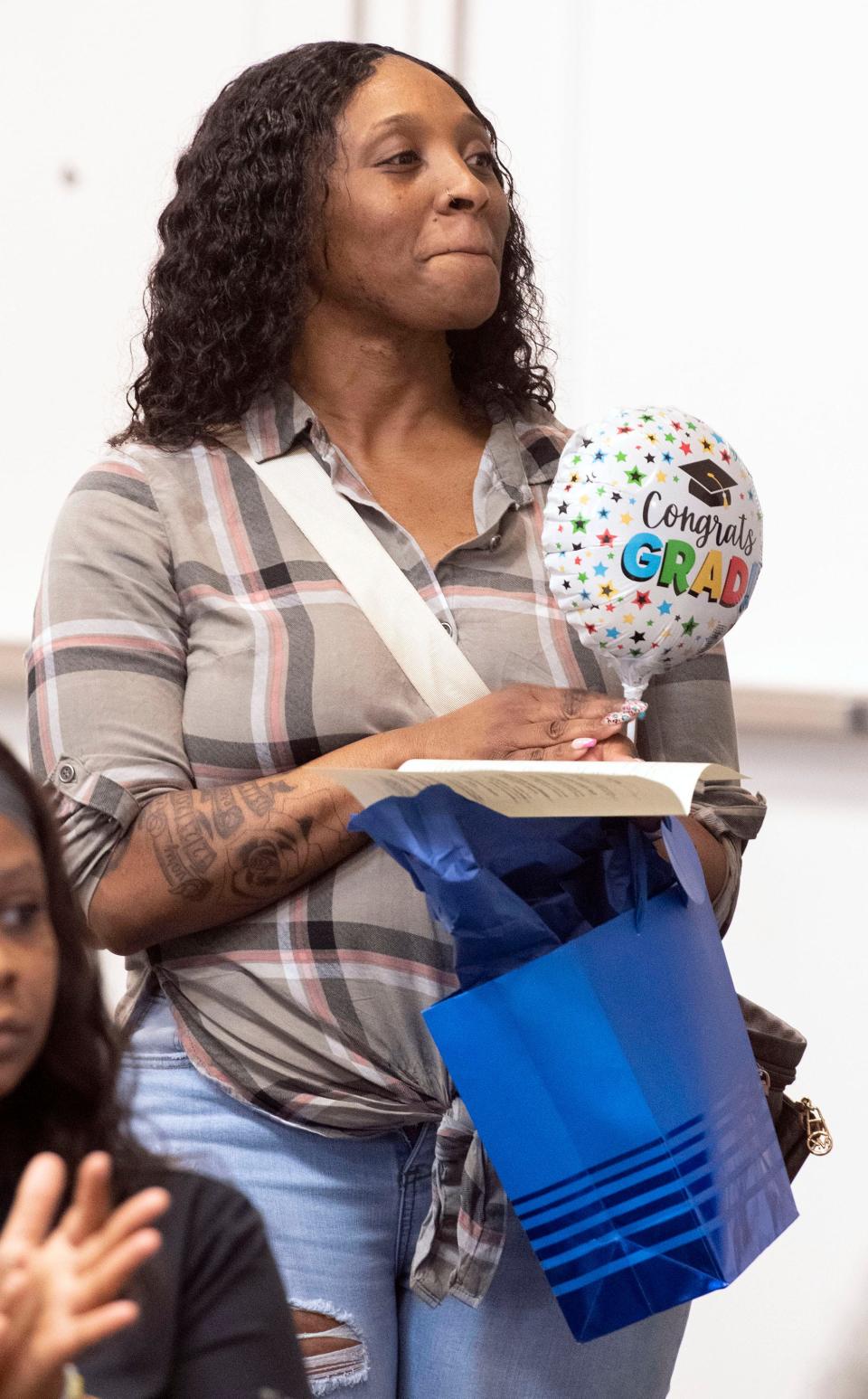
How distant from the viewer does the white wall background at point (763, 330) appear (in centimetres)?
216

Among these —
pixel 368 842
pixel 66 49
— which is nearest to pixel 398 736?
pixel 368 842

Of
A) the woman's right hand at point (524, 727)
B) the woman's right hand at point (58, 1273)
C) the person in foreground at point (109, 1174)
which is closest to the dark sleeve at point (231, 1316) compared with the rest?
the person in foreground at point (109, 1174)

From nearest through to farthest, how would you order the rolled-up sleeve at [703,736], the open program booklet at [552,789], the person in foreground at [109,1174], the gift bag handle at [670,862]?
the person in foreground at [109,1174] → the open program booklet at [552,789] → the gift bag handle at [670,862] → the rolled-up sleeve at [703,736]

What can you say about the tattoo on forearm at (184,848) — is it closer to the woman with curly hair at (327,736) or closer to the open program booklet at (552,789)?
the woman with curly hair at (327,736)

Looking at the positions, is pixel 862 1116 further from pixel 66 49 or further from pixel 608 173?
pixel 66 49

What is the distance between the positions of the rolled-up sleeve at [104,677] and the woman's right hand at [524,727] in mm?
193

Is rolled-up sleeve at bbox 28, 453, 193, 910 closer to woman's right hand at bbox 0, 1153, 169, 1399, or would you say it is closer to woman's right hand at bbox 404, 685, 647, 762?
woman's right hand at bbox 404, 685, 647, 762

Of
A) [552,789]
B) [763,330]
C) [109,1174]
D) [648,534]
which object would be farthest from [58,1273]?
[763,330]

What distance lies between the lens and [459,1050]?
0.97m

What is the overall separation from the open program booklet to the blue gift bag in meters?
0.05

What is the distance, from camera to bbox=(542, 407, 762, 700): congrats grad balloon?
1073mm

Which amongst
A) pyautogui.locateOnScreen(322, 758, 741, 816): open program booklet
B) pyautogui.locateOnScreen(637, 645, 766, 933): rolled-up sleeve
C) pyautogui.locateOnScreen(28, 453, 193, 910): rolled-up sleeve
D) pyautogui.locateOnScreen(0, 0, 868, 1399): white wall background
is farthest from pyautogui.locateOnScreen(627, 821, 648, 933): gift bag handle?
pyautogui.locateOnScreen(0, 0, 868, 1399): white wall background

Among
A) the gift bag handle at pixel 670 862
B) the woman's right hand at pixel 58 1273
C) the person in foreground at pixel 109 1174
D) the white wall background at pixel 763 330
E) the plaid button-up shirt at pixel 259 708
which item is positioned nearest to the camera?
the woman's right hand at pixel 58 1273

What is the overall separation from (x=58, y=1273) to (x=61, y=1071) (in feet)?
0.66
